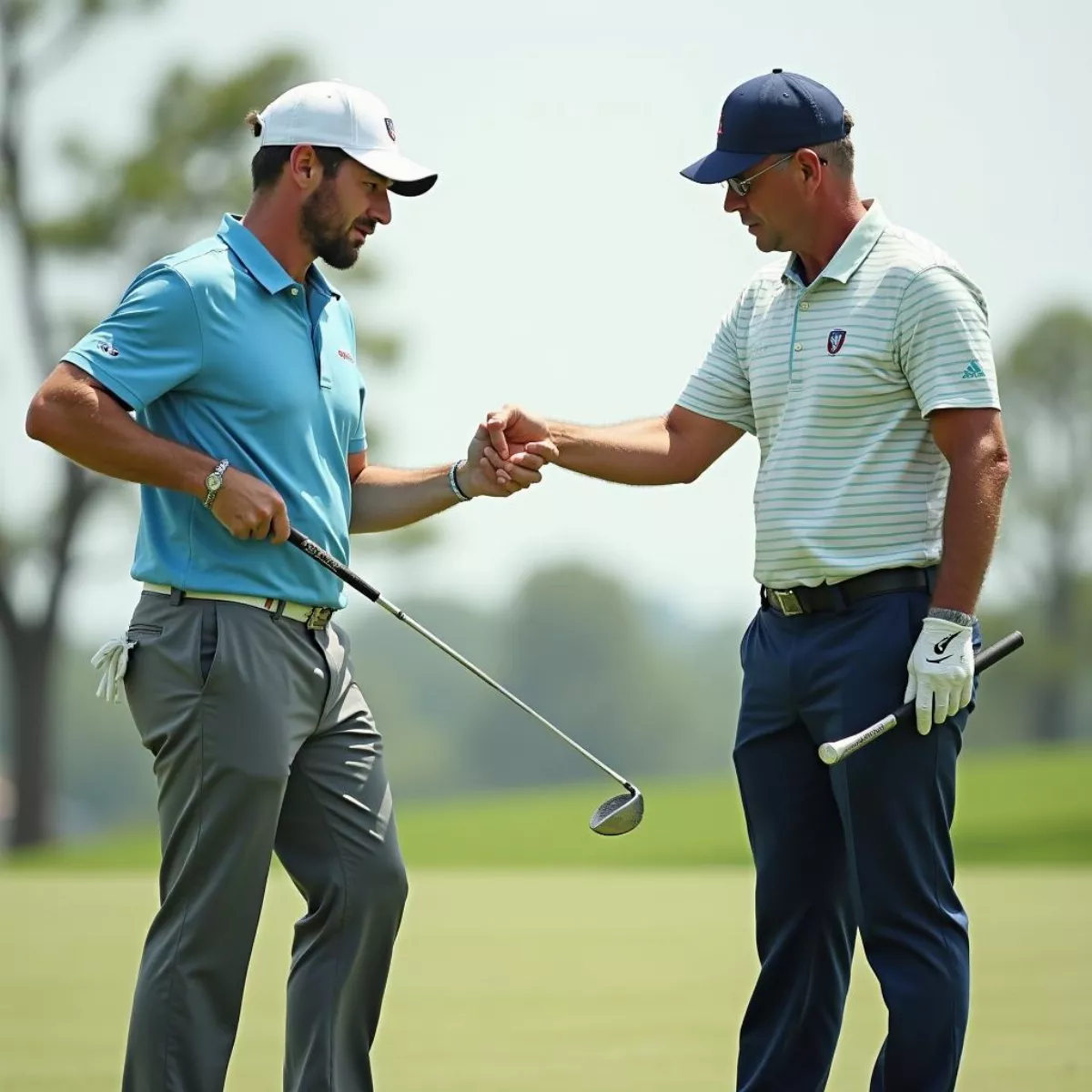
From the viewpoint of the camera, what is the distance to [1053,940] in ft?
27.0

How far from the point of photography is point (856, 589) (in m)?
4.20

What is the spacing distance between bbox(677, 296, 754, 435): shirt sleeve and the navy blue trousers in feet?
1.72

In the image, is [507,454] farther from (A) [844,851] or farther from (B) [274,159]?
(A) [844,851]

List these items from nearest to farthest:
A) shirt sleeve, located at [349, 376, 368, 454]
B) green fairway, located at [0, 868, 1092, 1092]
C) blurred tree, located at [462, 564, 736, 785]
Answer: shirt sleeve, located at [349, 376, 368, 454]
green fairway, located at [0, 868, 1092, 1092]
blurred tree, located at [462, 564, 736, 785]

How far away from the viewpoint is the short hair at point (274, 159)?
4.24 m

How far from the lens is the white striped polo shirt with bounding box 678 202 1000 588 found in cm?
411

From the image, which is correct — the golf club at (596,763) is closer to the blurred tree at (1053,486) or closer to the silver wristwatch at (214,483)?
the silver wristwatch at (214,483)

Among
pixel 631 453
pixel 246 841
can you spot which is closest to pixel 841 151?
pixel 631 453

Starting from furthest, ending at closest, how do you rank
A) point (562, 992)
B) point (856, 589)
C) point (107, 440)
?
point (562, 992) < point (856, 589) < point (107, 440)

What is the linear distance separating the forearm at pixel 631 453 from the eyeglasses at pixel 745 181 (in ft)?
2.20

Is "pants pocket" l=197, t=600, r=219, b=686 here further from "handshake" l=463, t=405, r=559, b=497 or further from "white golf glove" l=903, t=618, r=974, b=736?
"white golf glove" l=903, t=618, r=974, b=736

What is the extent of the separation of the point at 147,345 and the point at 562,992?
3869 millimetres

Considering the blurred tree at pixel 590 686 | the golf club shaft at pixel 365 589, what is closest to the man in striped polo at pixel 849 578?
the golf club shaft at pixel 365 589

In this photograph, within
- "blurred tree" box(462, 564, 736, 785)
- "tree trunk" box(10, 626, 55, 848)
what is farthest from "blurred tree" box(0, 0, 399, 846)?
"blurred tree" box(462, 564, 736, 785)
